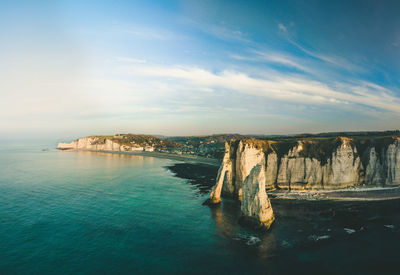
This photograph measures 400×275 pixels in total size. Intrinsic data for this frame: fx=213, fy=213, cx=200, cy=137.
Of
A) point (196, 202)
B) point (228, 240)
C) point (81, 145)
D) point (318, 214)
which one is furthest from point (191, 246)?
point (81, 145)

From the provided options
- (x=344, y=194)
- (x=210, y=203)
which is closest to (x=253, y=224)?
(x=210, y=203)

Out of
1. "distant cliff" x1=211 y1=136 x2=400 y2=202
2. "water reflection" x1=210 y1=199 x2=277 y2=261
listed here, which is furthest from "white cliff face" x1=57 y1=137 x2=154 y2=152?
"water reflection" x1=210 y1=199 x2=277 y2=261

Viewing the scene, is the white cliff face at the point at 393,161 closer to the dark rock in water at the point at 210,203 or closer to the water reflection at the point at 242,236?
the water reflection at the point at 242,236

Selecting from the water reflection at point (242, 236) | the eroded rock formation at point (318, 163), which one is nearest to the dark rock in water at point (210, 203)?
the water reflection at point (242, 236)

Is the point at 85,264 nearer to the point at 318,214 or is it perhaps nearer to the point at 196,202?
the point at 196,202

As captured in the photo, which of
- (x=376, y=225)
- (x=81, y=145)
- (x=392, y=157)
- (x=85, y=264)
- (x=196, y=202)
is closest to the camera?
(x=85, y=264)

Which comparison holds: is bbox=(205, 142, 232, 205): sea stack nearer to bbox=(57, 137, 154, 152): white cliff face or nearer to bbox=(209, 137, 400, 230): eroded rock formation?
bbox=(209, 137, 400, 230): eroded rock formation
